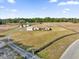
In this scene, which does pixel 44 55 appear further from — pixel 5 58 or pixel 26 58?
pixel 5 58

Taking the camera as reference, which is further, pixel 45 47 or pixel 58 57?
pixel 45 47

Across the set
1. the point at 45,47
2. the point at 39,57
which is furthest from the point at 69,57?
the point at 45,47

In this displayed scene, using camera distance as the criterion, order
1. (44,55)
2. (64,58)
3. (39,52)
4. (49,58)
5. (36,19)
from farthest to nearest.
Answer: (36,19), (39,52), (44,55), (49,58), (64,58)

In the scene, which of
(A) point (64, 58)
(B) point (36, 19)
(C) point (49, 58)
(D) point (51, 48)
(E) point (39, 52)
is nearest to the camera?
(A) point (64, 58)

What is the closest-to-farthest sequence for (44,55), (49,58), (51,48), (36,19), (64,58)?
(64,58), (49,58), (44,55), (51,48), (36,19)

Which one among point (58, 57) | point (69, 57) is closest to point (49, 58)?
point (58, 57)

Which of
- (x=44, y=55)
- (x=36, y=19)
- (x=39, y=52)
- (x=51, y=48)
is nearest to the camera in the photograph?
(x=44, y=55)

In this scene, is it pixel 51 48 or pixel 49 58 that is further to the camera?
pixel 51 48

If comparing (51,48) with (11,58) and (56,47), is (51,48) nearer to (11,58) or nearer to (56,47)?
(56,47)
